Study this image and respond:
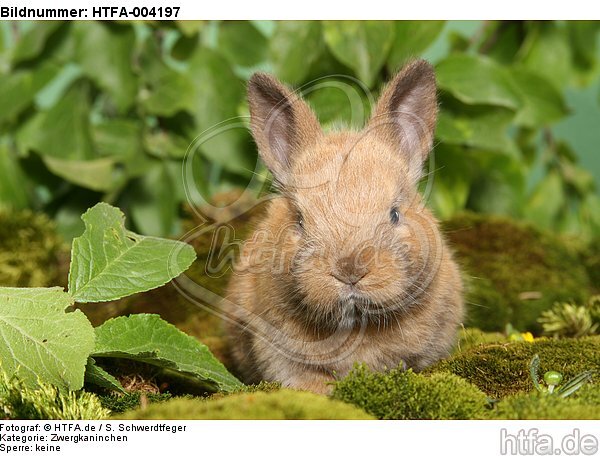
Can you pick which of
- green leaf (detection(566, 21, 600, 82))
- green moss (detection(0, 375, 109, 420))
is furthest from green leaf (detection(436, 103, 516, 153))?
green moss (detection(0, 375, 109, 420))

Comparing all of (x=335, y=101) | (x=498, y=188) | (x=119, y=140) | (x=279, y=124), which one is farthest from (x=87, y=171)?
(x=498, y=188)

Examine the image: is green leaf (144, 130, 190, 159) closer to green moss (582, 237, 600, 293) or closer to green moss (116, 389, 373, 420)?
green moss (582, 237, 600, 293)

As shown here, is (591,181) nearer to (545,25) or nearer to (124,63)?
(545,25)

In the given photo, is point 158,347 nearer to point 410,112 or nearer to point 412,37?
point 410,112

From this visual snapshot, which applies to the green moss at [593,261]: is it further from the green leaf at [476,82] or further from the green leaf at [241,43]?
the green leaf at [241,43]

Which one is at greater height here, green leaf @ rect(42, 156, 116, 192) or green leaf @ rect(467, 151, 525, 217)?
green leaf @ rect(42, 156, 116, 192)

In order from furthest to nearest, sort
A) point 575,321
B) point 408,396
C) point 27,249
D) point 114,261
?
point 27,249 → point 575,321 → point 114,261 → point 408,396
